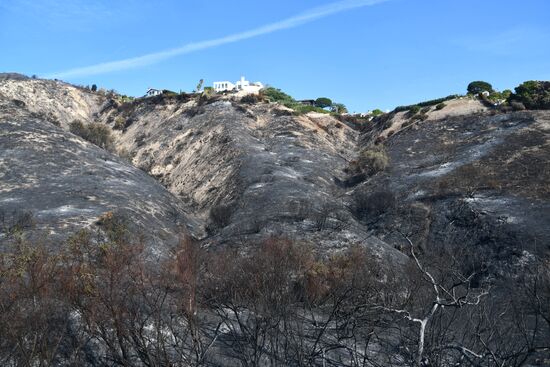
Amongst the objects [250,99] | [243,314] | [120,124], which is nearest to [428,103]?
[250,99]

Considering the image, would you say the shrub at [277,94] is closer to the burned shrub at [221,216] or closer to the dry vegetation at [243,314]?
Answer: the burned shrub at [221,216]

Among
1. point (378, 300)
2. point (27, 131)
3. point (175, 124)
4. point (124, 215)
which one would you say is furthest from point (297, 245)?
point (175, 124)

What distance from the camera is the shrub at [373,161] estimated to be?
5031 centimetres

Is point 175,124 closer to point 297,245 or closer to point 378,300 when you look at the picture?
point 297,245

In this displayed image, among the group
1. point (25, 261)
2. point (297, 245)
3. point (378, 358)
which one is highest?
point (25, 261)

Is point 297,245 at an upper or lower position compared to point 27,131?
lower

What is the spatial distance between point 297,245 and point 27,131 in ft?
118

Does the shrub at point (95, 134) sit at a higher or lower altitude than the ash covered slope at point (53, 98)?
lower

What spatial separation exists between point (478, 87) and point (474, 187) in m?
49.6

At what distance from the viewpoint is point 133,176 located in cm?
4716

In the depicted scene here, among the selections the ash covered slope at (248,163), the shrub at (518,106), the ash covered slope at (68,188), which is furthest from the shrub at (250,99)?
the shrub at (518,106)

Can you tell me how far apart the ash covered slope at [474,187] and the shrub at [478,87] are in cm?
2427

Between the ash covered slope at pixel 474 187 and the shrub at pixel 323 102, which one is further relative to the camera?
the shrub at pixel 323 102

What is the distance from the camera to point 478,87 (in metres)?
82.6
